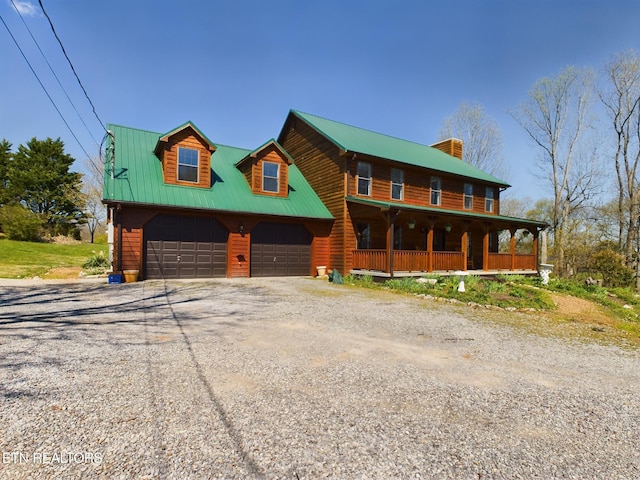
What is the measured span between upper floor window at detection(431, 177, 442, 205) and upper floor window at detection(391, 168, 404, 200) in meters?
2.41

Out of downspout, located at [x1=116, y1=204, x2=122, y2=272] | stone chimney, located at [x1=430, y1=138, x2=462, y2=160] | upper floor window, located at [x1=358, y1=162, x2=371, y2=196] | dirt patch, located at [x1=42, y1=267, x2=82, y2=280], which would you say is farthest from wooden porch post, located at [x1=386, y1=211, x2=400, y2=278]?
stone chimney, located at [x1=430, y1=138, x2=462, y2=160]

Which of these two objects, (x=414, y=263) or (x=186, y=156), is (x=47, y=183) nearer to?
(x=186, y=156)

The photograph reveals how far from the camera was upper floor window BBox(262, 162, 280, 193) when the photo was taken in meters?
17.0

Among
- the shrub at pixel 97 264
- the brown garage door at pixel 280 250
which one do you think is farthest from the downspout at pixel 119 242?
the brown garage door at pixel 280 250

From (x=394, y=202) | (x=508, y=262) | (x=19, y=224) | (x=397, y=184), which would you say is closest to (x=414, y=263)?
(x=394, y=202)

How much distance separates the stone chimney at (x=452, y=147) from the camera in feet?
83.6

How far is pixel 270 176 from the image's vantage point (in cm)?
1722

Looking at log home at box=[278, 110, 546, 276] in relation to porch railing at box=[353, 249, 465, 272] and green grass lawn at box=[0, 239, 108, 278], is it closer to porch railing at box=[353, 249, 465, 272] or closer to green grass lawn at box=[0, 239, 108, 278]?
porch railing at box=[353, 249, 465, 272]

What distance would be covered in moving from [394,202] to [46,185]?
1323 inches

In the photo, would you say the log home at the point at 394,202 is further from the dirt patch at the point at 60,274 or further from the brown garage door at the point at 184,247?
the dirt patch at the point at 60,274

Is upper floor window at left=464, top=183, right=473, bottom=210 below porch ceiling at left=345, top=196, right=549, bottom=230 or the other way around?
the other way around

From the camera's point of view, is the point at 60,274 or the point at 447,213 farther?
the point at 447,213

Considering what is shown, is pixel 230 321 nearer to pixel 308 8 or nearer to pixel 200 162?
pixel 200 162

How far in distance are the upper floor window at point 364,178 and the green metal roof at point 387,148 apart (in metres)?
0.68
